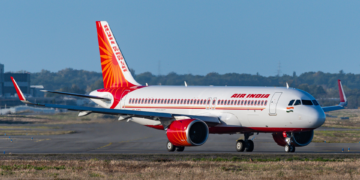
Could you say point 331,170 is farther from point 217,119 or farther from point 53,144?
point 53,144

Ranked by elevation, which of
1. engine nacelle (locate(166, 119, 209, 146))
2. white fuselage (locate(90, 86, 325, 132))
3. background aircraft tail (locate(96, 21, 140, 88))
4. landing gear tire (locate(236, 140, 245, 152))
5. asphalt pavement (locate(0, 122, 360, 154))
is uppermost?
background aircraft tail (locate(96, 21, 140, 88))

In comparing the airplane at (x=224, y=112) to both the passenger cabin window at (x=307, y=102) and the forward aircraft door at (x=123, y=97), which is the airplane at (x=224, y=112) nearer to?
the passenger cabin window at (x=307, y=102)

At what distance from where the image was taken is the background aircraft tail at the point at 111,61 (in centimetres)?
4538

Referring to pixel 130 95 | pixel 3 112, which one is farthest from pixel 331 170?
pixel 3 112

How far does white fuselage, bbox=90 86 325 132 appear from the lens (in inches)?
1335

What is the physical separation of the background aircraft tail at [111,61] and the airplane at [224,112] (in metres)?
3.33

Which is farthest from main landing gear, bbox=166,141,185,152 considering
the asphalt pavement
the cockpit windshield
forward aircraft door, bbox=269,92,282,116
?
the cockpit windshield

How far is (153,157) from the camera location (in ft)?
99.9

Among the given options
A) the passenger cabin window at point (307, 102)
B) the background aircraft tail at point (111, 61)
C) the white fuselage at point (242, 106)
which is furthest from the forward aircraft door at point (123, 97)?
the passenger cabin window at point (307, 102)

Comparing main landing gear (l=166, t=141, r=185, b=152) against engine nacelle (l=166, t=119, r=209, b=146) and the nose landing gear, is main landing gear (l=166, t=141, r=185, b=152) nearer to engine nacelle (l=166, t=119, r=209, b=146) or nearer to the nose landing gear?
engine nacelle (l=166, t=119, r=209, b=146)

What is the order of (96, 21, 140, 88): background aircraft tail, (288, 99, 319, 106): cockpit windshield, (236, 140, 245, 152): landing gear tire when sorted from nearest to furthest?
(288, 99, 319, 106): cockpit windshield, (236, 140, 245, 152): landing gear tire, (96, 21, 140, 88): background aircraft tail

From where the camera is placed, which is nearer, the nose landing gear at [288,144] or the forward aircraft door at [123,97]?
the nose landing gear at [288,144]

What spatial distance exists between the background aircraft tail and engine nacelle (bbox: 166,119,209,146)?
1114 centimetres

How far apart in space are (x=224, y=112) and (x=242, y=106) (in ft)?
4.56
